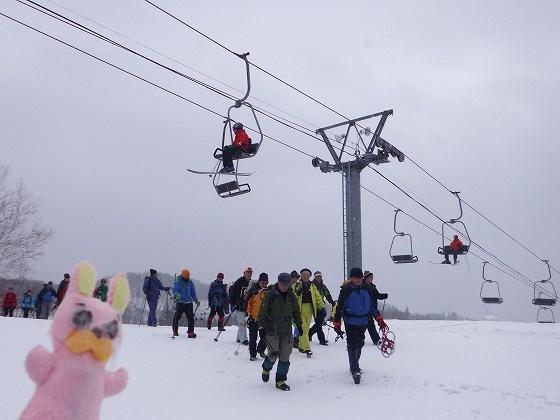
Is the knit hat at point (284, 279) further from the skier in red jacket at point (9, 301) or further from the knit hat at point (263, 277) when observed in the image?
the skier in red jacket at point (9, 301)

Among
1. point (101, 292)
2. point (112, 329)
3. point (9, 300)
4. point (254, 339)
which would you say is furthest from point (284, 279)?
point (9, 300)

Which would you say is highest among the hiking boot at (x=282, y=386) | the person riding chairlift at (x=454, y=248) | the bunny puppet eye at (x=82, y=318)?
the person riding chairlift at (x=454, y=248)

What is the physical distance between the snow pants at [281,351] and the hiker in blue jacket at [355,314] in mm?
1186

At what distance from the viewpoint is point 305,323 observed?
1127 cm

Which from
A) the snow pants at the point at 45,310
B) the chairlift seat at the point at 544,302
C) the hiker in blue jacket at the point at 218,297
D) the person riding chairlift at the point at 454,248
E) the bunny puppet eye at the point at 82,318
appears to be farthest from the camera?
the chairlift seat at the point at 544,302

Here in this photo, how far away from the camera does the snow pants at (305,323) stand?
10.9 metres

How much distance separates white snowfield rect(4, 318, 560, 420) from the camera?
22.1ft

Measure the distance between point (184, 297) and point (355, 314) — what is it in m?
5.54

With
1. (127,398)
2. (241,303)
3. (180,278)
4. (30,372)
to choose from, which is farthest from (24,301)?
(30,372)

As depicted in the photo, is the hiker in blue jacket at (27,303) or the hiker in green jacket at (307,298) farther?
the hiker in blue jacket at (27,303)

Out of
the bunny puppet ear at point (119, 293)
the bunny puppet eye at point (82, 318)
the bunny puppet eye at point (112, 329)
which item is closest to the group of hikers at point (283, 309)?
the bunny puppet ear at point (119, 293)

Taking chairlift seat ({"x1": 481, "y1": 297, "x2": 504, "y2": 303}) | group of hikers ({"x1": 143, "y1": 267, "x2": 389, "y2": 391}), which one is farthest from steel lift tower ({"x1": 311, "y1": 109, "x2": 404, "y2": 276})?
chairlift seat ({"x1": 481, "y1": 297, "x2": 504, "y2": 303})

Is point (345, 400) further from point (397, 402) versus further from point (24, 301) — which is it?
point (24, 301)

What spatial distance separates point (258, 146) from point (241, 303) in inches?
156
